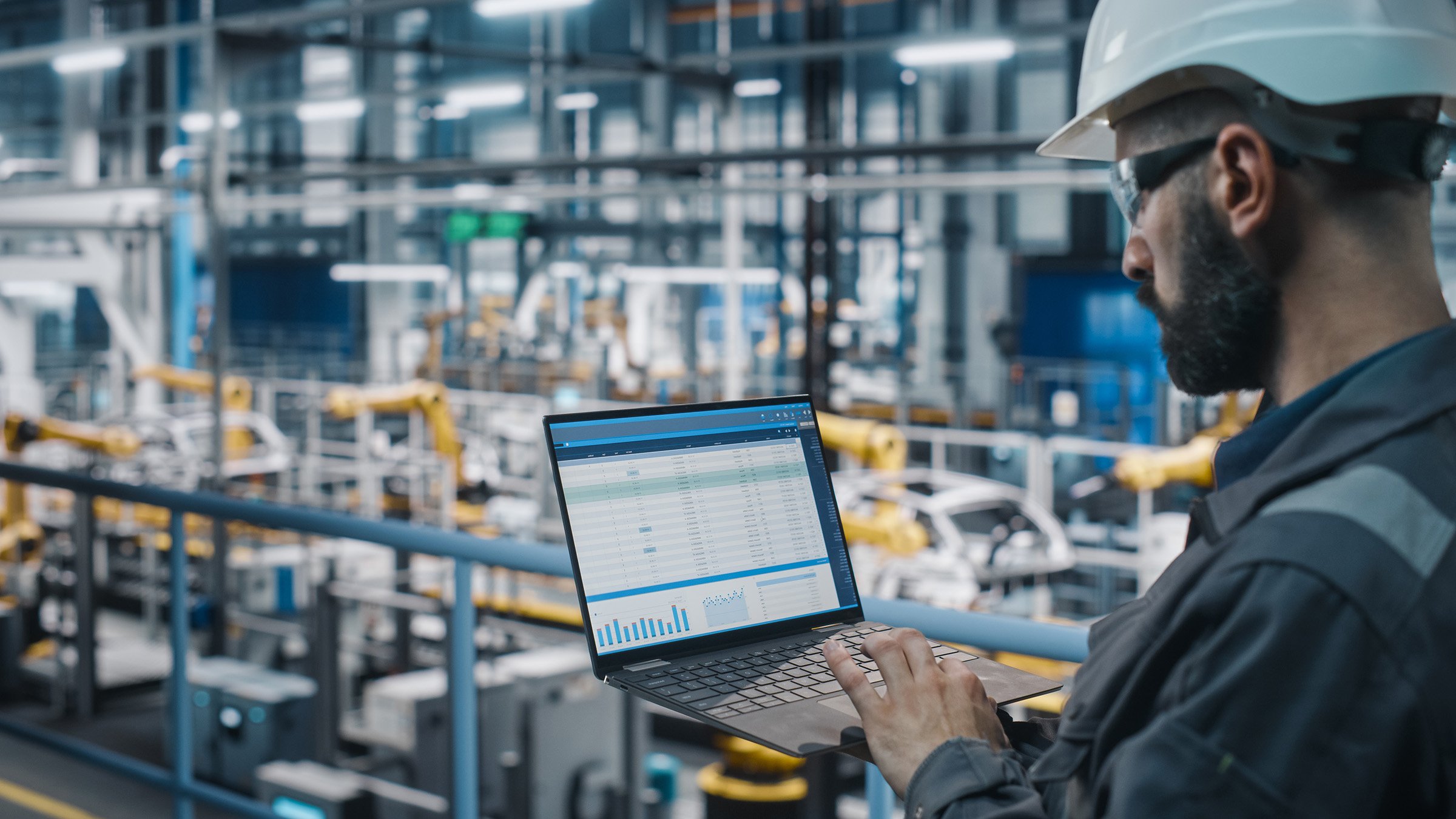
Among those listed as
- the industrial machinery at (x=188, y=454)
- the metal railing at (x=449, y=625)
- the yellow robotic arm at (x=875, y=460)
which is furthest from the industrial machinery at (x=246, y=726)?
the industrial machinery at (x=188, y=454)

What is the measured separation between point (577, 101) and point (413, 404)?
34.7ft

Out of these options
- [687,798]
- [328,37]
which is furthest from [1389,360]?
[328,37]

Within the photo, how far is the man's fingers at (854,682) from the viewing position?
1053mm

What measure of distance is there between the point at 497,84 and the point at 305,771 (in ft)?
24.2

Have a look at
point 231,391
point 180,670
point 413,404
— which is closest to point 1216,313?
point 180,670

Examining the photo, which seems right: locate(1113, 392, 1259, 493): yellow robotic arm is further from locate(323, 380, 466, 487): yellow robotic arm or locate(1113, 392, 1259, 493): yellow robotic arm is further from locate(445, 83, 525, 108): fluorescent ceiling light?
locate(445, 83, 525, 108): fluorescent ceiling light

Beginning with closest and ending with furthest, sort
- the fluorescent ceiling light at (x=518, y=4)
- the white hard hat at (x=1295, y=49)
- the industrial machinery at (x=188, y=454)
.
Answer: the white hard hat at (x=1295, y=49) → the fluorescent ceiling light at (x=518, y=4) → the industrial machinery at (x=188, y=454)

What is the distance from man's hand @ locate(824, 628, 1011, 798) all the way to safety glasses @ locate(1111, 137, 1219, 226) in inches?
15.7

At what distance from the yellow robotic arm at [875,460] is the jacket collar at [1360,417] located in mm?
5412

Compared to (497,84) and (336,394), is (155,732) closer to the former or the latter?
(336,394)

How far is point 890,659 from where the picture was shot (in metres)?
1.07

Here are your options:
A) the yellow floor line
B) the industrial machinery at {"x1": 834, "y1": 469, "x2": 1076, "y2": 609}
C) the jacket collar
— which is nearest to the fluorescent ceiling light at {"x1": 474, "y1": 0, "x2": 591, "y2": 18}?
the industrial machinery at {"x1": 834, "y1": 469, "x2": 1076, "y2": 609}

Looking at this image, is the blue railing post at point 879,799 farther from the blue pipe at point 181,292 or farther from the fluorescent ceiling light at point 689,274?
the blue pipe at point 181,292

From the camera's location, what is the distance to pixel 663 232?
18078 mm
